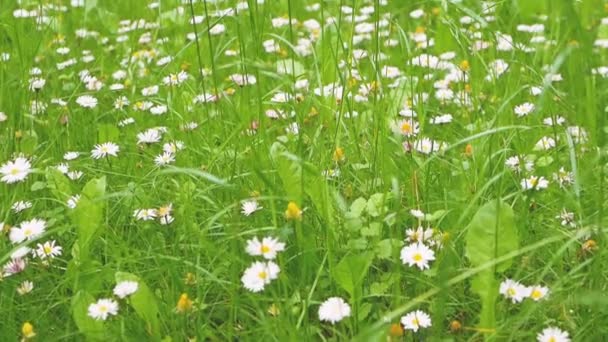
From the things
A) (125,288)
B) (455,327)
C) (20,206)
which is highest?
(20,206)

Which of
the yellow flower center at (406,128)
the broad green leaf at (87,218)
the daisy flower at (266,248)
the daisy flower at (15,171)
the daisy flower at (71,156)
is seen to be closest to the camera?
the daisy flower at (266,248)

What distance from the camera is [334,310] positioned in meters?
1.29

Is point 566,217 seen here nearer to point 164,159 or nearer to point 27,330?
point 164,159

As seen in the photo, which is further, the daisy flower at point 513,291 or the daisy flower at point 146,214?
the daisy flower at point 146,214

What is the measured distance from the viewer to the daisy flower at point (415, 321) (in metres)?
1.27

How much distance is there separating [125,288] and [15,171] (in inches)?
19.9

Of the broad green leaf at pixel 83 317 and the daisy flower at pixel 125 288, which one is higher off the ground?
the daisy flower at pixel 125 288

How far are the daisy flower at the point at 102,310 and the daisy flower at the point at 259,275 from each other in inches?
8.1

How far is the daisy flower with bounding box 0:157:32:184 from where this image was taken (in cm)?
167

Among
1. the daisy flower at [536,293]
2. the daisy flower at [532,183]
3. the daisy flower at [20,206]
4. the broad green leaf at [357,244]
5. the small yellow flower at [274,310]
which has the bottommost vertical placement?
the daisy flower at [536,293]

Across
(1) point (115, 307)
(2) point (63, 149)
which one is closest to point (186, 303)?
(1) point (115, 307)

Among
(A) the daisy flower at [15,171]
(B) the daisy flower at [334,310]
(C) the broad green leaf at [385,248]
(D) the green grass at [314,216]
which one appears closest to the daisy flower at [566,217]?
(D) the green grass at [314,216]

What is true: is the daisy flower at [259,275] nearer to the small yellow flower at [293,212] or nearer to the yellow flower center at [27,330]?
the small yellow flower at [293,212]

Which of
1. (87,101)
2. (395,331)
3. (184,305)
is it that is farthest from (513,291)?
(87,101)
